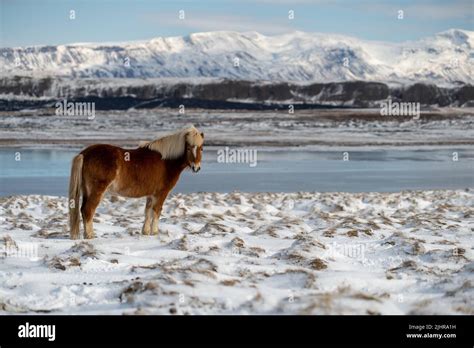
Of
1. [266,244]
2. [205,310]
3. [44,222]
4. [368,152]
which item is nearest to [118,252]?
[266,244]

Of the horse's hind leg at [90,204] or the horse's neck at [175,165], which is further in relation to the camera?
the horse's neck at [175,165]

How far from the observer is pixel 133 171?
36.1 feet

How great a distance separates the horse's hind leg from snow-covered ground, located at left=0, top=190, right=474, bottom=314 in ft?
1.21

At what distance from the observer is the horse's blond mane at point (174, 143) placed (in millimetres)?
11242

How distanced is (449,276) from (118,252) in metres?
3.78

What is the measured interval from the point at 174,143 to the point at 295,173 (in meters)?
18.3

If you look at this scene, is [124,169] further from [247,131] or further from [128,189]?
[247,131]

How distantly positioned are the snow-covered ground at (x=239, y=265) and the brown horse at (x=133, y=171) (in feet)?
1.55

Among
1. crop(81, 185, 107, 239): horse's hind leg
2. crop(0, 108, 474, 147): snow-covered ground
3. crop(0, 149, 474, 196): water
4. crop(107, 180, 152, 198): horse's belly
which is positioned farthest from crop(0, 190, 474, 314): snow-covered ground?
crop(0, 108, 474, 147): snow-covered ground

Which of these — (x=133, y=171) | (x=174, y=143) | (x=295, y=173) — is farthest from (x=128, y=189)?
(x=295, y=173)

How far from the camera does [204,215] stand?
544 inches

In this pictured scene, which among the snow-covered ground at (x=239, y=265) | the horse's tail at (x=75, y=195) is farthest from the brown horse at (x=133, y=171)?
the snow-covered ground at (x=239, y=265)

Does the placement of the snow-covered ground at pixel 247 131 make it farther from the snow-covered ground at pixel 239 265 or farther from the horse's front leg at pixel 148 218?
the horse's front leg at pixel 148 218
